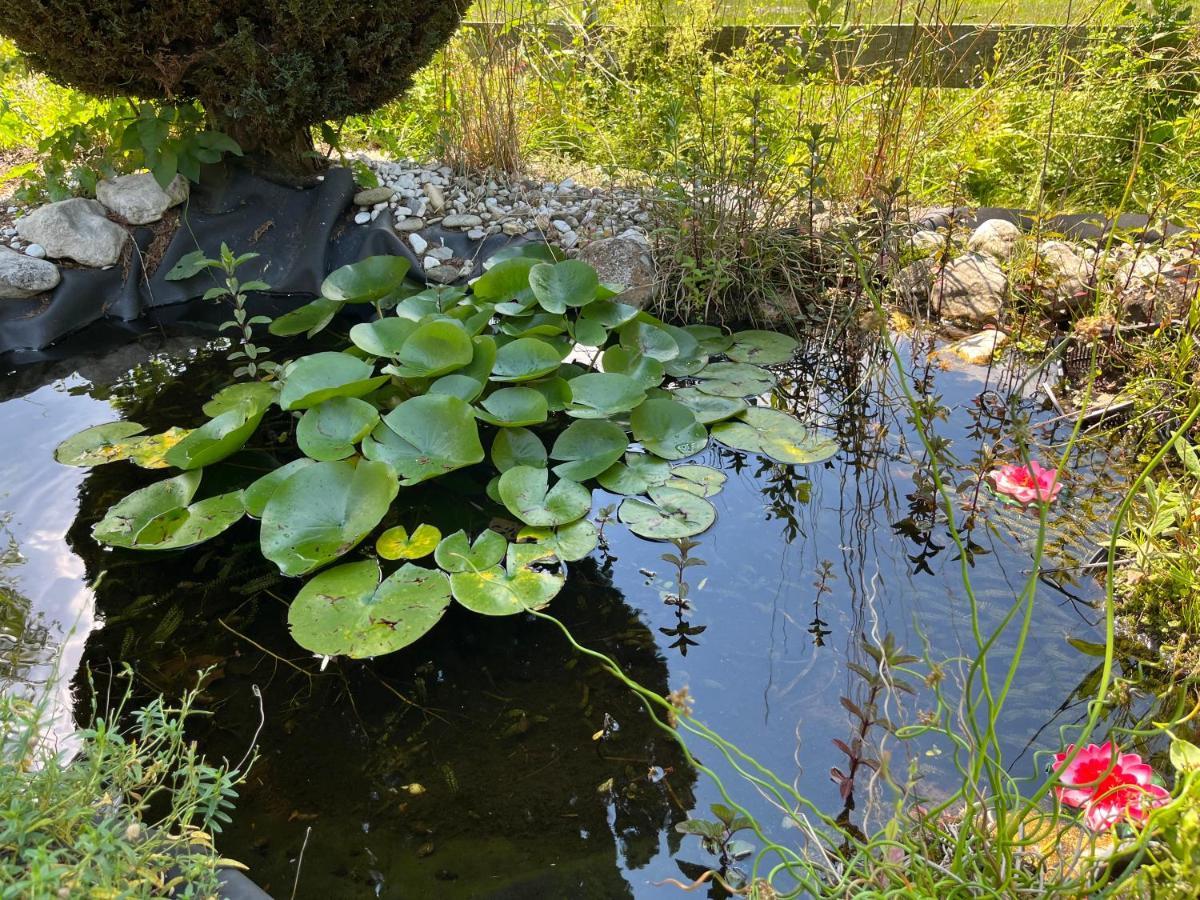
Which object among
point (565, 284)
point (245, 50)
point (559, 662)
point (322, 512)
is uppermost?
point (245, 50)

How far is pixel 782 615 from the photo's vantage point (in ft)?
6.89

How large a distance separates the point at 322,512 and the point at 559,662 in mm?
696

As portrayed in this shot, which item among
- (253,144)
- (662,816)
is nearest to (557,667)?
(662,816)

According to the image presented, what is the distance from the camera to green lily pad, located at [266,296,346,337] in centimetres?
321

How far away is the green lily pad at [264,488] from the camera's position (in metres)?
2.34

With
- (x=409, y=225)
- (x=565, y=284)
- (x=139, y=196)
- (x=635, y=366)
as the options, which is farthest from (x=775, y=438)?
(x=139, y=196)

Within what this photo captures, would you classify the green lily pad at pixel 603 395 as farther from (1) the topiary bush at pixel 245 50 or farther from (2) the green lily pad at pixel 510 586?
(1) the topiary bush at pixel 245 50

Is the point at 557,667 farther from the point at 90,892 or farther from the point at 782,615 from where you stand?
the point at 90,892

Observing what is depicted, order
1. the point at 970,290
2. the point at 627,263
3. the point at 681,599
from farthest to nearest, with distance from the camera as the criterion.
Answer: the point at 627,263
the point at 970,290
the point at 681,599

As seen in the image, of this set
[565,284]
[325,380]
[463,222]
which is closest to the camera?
[325,380]

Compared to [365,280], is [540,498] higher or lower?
lower

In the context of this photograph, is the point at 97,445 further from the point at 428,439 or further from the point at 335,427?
the point at 428,439

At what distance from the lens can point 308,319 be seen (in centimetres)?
324

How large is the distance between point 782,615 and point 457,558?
77cm
